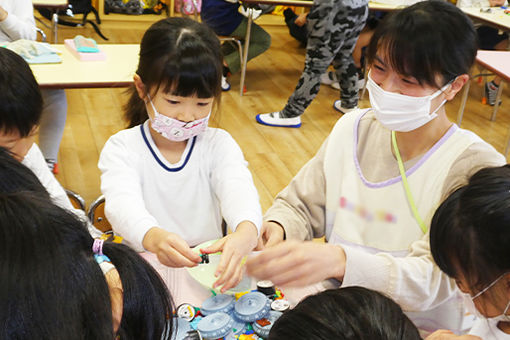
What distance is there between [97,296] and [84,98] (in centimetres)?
373

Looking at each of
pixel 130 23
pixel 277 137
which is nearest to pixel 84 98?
pixel 277 137

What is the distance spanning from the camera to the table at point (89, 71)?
7.50 ft

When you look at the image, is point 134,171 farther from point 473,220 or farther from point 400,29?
point 473,220

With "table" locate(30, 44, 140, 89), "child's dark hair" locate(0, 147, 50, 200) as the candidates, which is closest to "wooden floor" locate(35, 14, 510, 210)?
"table" locate(30, 44, 140, 89)

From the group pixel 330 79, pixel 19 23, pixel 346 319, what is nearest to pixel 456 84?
pixel 346 319

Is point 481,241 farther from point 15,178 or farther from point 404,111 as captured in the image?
point 15,178

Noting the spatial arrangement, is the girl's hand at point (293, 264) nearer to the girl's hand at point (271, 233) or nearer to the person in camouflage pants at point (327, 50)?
the girl's hand at point (271, 233)

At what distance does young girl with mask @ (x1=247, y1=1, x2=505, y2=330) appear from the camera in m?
1.16

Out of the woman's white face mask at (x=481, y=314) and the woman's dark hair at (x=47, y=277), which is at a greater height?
the woman's dark hair at (x=47, y=277)

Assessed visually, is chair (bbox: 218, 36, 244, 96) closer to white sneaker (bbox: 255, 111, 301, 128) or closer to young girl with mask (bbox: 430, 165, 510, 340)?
white sneaker (bbox: 255, 111, 301, 128)

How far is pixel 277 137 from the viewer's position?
3719mm

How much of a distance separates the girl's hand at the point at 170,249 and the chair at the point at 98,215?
15.4 inches

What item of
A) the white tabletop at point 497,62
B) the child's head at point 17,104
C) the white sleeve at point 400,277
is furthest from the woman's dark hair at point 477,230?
the white tabletop at point 497,62

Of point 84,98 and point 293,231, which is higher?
point 293,231
